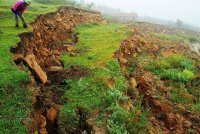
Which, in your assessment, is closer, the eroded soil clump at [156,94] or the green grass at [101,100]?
the green grass at [101,100]

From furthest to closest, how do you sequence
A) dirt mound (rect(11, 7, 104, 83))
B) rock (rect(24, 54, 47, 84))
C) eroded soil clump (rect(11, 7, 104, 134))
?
dirt mound (rect(11, 7, 104, 83))
rock (rect(24, 54, 47, 84))
eroded soil clump (rect(11, 7, 104, 134))

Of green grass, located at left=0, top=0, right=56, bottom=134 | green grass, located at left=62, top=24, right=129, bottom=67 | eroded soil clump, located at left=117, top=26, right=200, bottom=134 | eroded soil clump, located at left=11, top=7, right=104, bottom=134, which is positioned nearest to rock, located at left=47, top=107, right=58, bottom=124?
eroded soil clump, located at left=11, top=7, right=104, bottom=134

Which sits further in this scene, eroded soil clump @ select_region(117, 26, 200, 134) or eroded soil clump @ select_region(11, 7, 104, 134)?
eroded soil clump @ select_region(117, 26, 200, 134)

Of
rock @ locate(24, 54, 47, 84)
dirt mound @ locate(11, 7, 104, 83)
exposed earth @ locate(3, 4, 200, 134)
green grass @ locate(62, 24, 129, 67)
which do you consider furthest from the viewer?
green grass @ locate(62, 24, 129, 67)

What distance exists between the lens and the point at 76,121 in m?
8.71

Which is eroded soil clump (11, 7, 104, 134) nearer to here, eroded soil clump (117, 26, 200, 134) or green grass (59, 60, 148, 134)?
green grass (59, 60, 148, 134)

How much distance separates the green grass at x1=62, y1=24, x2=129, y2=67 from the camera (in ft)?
42.8

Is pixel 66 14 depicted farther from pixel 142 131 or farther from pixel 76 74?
pixel 142 131

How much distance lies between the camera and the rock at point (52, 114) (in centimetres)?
867

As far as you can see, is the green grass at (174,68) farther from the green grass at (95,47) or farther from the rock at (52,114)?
the rock at (52,114)

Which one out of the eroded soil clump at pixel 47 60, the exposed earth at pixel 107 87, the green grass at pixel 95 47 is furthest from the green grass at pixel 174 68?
the eroded soil clump at pixel 47 60

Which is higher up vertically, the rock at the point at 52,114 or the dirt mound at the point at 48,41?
the dirt mound at the point at 48,41

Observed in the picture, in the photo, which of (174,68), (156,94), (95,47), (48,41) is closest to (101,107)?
(156,94)

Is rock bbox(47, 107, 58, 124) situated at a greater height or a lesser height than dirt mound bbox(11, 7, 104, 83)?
lesser
